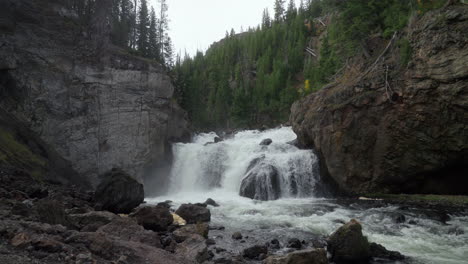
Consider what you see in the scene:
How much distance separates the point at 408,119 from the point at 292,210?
9.99 m

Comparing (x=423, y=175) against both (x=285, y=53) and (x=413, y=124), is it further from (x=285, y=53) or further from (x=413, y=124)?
(x=285, y=53)

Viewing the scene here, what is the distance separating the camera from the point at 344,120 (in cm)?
2552

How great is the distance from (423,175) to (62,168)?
26.2m

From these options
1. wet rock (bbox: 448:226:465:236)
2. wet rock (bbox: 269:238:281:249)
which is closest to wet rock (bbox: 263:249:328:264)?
wet rock (bbox: 269:238:281:249)

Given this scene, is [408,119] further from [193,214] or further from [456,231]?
[193,214]

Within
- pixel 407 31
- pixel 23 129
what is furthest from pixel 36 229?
pixel 407 31

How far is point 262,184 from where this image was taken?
26.9 m

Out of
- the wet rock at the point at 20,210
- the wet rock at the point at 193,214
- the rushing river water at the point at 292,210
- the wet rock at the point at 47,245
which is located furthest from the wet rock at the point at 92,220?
the wet rock at the point at 193,214

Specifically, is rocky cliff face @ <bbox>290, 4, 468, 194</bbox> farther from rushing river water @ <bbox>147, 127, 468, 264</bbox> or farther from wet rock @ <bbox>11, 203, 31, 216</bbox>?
wet rock @ <bbox>11, 203, 31, 216</bbox>

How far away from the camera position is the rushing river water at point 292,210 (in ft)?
45.1

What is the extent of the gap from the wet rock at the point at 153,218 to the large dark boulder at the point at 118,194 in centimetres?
299

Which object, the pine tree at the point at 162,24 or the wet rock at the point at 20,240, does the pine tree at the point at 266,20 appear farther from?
the wet rock at the point at 20,240

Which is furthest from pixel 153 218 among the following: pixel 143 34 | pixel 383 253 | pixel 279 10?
pixel 279 10

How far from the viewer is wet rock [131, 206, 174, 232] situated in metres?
13.9
